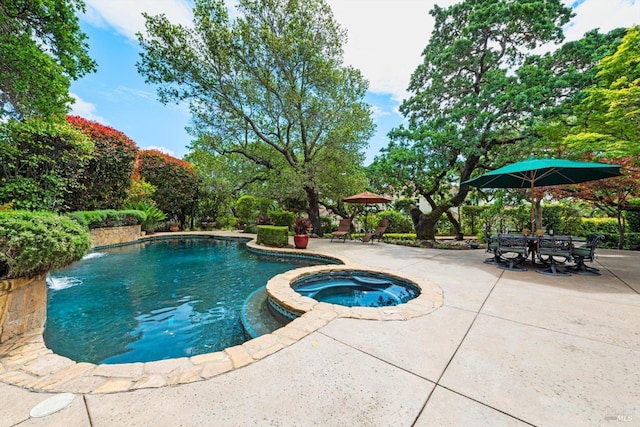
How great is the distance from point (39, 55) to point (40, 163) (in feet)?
20.5

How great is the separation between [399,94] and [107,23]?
36.8ft

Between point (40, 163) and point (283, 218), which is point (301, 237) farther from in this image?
point (40, 163)

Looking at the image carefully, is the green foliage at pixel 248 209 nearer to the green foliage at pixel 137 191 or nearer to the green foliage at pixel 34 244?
the green foliage at pixel 137 191

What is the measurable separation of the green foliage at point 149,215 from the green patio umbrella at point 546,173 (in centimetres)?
1648

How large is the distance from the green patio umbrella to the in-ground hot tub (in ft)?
12.4

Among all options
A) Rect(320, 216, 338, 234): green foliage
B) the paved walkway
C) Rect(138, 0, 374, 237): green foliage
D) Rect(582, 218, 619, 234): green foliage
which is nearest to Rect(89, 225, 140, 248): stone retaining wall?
Rect(138, 0, 374, 237): green foliage

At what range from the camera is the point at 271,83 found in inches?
411

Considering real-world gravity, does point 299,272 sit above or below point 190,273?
above

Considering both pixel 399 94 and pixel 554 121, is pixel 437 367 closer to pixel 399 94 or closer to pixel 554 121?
pixel 554 121

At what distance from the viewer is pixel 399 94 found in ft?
37.6

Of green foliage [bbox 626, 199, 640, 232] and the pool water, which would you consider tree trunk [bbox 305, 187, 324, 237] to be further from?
green foliage [bbox 626, 199, 640, 232]

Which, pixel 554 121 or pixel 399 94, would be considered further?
pixel 399 94

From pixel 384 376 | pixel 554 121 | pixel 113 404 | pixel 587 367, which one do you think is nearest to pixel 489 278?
pixel 587 367

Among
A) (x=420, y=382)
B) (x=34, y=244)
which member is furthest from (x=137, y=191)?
(x=420, y=382)
